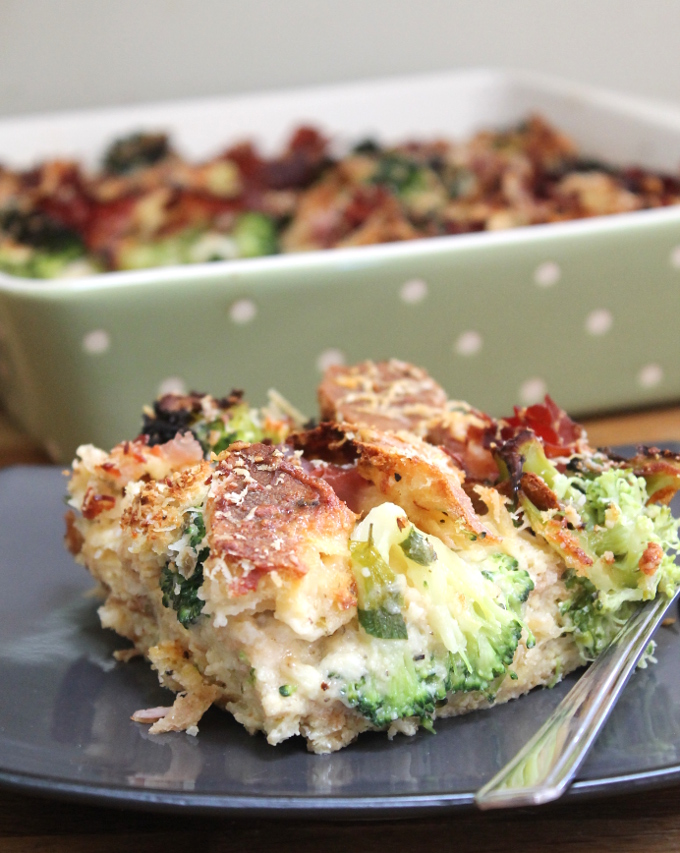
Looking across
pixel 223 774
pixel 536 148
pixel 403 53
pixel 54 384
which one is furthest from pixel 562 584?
pixel 403 53

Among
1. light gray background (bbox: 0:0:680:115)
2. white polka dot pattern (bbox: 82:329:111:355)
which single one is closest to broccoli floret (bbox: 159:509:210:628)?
white polka dot pattern (bbox: 82:329:111:355)

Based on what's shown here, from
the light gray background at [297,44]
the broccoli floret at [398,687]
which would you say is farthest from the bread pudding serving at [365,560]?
the light gray background at [297,44]

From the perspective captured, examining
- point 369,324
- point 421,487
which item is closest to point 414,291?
point 369,324

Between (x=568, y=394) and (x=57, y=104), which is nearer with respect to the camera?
(x=568, y=394)

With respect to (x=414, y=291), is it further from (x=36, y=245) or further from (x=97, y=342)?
(x=36, y=245)

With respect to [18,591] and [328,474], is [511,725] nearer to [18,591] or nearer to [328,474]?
[328,474]

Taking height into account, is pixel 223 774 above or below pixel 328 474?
below

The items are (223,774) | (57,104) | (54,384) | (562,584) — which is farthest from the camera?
(57,104)

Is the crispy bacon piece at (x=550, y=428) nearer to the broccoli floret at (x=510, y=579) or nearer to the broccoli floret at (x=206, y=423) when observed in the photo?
the broccoli floret at (x=510, y=579)
